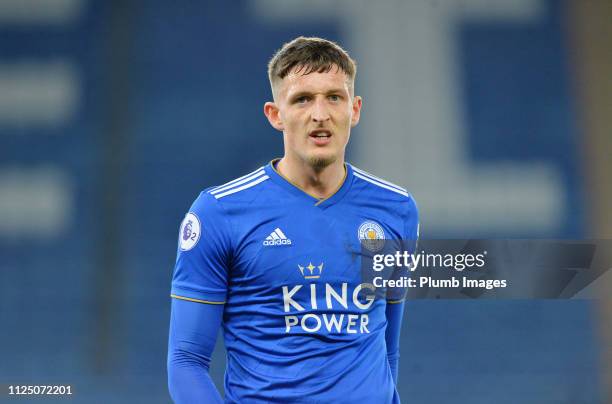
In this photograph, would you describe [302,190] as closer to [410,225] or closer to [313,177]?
[313,177]

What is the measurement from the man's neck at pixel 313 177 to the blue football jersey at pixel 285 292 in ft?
0.06

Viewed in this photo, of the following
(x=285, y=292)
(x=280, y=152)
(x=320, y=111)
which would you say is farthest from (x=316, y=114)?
(x=280, y=152)

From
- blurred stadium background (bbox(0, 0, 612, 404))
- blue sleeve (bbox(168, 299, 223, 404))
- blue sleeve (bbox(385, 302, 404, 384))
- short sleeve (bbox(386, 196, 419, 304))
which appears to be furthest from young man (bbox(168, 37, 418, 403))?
blurred stadium background (bbox(0, 0, 612, 404))

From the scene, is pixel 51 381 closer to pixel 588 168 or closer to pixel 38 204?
pixel 38 204

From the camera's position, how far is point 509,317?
4398 millimetres

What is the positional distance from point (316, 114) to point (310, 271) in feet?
1.32

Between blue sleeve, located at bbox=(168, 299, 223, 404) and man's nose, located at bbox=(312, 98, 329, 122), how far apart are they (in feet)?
1.74

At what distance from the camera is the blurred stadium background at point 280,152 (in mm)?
4367

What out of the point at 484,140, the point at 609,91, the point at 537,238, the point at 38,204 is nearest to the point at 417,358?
the point at 537,238

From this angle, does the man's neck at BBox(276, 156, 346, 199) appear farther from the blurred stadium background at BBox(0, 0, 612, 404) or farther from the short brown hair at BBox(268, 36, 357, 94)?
the blurred stadium background at BBox(0, 0, 612, 404)

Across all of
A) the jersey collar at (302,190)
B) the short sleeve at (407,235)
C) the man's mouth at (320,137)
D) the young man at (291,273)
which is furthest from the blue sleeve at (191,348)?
the short sleeve at (407,235)

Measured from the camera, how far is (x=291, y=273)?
1.73m

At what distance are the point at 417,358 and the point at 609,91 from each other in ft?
7.59

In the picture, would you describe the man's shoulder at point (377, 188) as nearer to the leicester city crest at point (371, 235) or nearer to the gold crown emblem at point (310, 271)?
the leicester city crest at point (371, 235)
